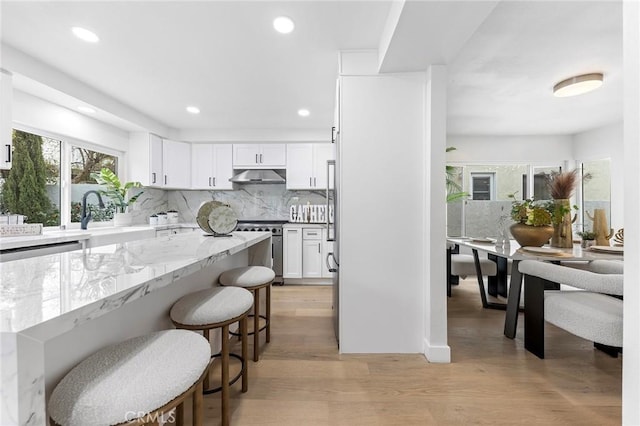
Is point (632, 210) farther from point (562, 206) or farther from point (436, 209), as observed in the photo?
point (562, 206)

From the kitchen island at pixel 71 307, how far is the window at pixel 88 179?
2.88 meters

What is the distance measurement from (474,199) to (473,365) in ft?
12.3

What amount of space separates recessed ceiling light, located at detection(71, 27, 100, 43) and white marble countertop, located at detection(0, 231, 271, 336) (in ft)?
5.80

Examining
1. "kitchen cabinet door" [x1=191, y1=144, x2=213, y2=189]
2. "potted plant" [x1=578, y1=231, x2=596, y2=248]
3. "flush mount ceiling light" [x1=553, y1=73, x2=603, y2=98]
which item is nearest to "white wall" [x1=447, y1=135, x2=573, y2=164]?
"flush mount ceiling light" [x1=553, y1=73, x2=603, y2=98]

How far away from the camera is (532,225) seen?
2.50m

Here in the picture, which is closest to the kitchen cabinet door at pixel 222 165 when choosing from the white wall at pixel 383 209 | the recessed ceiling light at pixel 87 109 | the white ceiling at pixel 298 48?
the white ceiling at pixel 298 48

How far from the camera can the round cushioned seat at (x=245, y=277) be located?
194 centimetres

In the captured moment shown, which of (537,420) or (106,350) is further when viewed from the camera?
(537,420)

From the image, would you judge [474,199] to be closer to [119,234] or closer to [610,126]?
[610,126]

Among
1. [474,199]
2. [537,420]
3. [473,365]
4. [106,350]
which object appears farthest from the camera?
[474,199]

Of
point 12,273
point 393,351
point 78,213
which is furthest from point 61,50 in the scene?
point 393,351

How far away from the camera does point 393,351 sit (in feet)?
7.25

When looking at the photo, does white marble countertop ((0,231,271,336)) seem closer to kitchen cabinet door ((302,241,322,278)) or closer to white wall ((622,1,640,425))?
white wall ((622,1,640,425))

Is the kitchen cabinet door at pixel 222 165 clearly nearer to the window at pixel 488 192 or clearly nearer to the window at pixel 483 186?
the window at pixel 488 192
